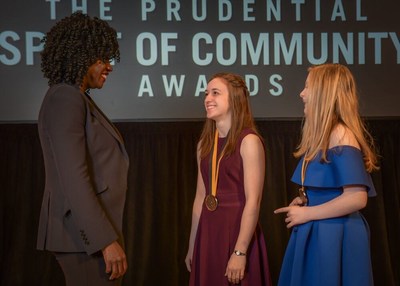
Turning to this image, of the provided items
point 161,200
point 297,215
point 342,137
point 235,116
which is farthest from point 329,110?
point 161,200

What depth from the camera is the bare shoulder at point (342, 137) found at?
6.37ft

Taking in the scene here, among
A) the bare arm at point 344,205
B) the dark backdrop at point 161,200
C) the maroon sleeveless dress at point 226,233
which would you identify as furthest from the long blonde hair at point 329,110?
the dark backdrop at point 161,200

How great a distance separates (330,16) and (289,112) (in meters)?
0.74

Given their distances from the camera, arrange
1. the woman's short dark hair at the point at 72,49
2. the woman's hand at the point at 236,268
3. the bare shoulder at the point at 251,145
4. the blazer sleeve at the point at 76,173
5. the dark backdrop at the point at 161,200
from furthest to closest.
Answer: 1. the dark backdrop at the point at 161,200
2. the bare shoulder at the point at 251,145
3. the woman's hand at the point at 236,268
4. the woman's short dark hair at the point at 72,49
5. the blazer sleeve at the point at 76,173

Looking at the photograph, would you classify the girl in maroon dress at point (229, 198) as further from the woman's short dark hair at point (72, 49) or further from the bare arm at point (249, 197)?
the woman's short dark hair at point (72, 49)

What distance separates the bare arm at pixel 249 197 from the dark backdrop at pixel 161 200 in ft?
5.24

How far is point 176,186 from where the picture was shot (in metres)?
4.12

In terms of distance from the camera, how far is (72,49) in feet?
6.24

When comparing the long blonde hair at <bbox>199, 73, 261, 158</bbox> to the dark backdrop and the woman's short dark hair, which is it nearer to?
the woman's short dark hair

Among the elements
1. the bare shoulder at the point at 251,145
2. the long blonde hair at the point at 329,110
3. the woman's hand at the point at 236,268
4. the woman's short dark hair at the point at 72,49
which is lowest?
the woman's hand at the point at 236,268

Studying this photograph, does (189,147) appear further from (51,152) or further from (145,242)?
(51,152)

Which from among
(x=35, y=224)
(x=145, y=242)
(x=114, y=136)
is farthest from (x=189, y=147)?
(x=114, y=136)

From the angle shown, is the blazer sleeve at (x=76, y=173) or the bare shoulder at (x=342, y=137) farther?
the bare shoulder at (x=342, y=137)

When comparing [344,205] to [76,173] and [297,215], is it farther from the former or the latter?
[76,173]
